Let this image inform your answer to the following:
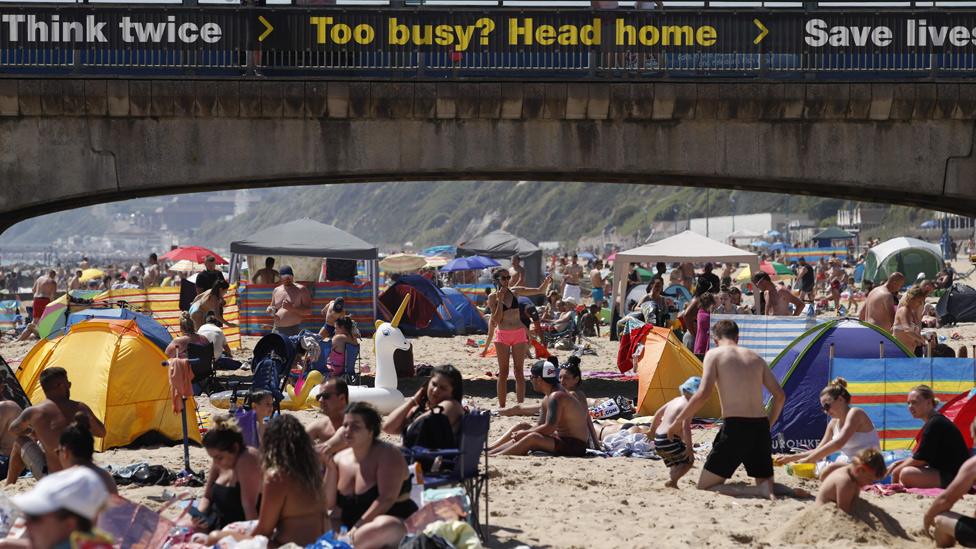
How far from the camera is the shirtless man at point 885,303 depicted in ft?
43.1

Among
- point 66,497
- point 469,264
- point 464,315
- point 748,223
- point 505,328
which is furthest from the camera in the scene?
point 748,223

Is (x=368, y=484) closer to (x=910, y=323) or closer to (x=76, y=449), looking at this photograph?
(x=76, y=449)

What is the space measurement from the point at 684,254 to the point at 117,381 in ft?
40.6

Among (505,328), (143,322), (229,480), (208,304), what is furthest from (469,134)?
(229,480)

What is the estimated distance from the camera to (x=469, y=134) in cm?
1553

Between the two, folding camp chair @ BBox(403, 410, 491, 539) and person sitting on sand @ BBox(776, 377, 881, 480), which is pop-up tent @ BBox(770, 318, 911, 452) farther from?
folding camp chair @ BBox(403, 410, 491, 539)

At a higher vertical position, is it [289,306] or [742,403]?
[289,306]

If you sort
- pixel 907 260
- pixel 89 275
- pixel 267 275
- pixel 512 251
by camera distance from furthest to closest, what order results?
pixel 89 275 < pixel 907 260 < pixel 512 251 < pixel 267 275

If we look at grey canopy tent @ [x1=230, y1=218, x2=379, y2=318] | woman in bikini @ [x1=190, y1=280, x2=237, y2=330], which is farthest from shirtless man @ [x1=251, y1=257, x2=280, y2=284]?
woman in bikini @ [x1=190, y1=280, x2=237, y2=330]

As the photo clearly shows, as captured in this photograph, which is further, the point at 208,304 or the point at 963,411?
the point at 208,304

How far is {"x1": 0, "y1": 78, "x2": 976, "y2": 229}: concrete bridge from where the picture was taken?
1521cm

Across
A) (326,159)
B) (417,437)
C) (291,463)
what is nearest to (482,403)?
(326,159)

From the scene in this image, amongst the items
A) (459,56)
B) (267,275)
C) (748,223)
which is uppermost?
(748,223)

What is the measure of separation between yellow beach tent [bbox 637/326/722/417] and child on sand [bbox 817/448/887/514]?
16.3 feet
